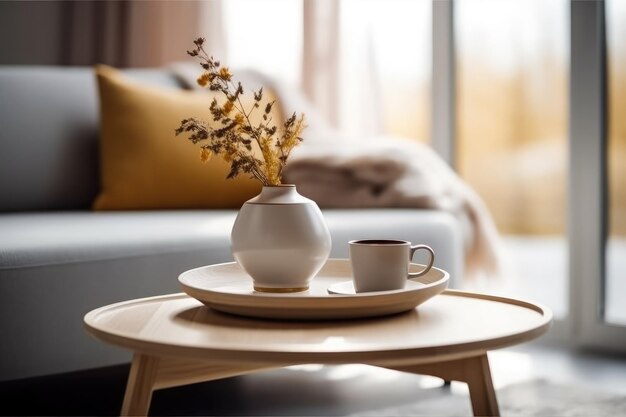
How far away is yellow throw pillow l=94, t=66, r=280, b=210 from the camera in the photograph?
235cm

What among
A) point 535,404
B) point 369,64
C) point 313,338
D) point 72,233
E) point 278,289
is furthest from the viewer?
point 369,64

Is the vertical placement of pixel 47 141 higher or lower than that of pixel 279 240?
higher

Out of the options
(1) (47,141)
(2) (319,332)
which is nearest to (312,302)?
(2) (319,332)

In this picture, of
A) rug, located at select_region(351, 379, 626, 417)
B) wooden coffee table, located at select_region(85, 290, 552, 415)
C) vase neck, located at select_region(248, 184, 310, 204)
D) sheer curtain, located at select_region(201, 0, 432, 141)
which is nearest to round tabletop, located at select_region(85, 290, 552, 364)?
wooden coffee table, located at select_region(85, 290, 552, 415)

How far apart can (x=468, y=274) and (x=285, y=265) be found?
131cm

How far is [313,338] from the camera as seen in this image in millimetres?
990

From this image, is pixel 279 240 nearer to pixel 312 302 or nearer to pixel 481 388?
pixel 312 302

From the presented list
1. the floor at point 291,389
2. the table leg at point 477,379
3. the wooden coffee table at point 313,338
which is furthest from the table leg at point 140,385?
the floor at point 291,389

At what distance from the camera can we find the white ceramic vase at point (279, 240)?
3.88ft

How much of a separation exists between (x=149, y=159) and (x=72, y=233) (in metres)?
0.65

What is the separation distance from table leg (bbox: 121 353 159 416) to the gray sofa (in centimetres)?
53

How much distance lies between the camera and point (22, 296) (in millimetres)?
1584

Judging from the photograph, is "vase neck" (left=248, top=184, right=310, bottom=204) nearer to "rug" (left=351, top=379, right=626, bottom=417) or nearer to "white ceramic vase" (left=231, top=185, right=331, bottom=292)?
"white ceramic vase" (left=231, top=185, right=331, bottom=292)

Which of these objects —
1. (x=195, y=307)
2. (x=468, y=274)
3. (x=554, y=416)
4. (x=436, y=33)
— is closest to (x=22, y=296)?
(x=195, y=307)
